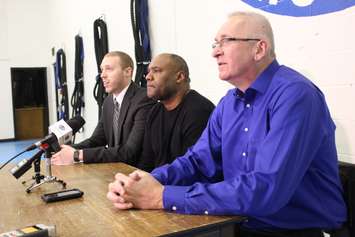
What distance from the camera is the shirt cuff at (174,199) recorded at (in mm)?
1268

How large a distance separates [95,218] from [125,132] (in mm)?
1454

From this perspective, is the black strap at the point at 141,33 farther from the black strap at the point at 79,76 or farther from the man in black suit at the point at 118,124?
the black strap at the point at 79,76

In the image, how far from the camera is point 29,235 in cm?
105

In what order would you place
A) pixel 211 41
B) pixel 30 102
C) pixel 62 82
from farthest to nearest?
pixel 30 102, pixel 62 82, pixel 211 41

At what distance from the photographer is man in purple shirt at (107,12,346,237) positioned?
1.23m

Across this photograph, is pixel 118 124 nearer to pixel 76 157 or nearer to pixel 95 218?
pixel 76 157

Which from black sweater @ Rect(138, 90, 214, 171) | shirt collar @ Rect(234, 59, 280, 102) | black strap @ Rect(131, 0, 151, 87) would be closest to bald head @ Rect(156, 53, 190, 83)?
black sweater @ Rect(138, 90, 214, 171)

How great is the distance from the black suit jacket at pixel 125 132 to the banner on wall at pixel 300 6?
0.97m

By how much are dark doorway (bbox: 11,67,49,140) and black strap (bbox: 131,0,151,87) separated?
6.16 m

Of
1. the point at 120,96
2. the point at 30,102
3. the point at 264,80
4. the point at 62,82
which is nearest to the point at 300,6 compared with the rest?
the point at 264,80

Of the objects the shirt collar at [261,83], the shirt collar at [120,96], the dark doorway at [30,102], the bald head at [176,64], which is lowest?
the dark doorway at [30,102]

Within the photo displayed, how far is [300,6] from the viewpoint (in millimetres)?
2027

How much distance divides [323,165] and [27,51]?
8.86 metres

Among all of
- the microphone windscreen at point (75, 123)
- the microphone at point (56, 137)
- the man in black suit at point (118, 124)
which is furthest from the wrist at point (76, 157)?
the microphone at point (56, 137)
